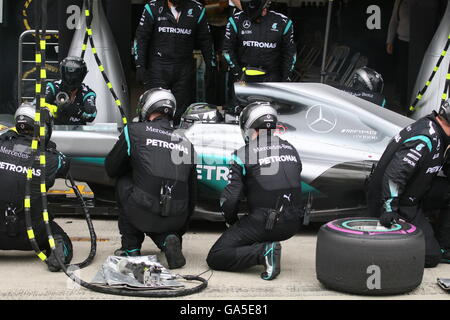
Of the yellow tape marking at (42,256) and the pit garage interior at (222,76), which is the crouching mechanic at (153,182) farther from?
the yellow tape marking at (42,256)

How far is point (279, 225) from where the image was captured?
6414 millimetres

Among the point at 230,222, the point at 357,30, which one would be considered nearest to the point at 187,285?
the point at 230,222

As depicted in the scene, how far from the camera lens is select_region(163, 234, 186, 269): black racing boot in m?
6.50

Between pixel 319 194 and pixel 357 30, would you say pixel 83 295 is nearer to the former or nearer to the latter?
pixel 319 194

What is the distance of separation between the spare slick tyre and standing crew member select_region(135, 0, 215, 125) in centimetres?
429

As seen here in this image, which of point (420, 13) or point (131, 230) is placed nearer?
point (131, 230)

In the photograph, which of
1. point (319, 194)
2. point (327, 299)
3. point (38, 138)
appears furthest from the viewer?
point (319, 194)

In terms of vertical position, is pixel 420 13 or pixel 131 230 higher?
pixel 420 13

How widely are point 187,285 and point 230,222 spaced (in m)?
0.70

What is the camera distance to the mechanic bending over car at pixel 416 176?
6.46 m

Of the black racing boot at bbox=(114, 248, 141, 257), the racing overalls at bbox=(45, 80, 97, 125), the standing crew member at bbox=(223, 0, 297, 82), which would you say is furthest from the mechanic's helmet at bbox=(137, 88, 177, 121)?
the standing crew member at bbox=(223, 0, 297, 82)

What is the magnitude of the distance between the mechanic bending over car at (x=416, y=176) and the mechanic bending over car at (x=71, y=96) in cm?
360

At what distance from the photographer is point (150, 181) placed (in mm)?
6570

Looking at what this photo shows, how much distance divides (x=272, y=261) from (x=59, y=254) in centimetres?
161
